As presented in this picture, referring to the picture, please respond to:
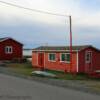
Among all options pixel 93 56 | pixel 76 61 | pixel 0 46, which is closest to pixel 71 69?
Answer: pixel 76 61

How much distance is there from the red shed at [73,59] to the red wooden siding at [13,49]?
1133 centimetres

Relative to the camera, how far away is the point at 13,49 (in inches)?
2506

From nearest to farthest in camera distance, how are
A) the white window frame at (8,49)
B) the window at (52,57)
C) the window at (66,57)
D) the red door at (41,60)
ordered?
the window at (66,57)
the window at (52,57)
the red door at (41,60)
the white window frame at (8,49)

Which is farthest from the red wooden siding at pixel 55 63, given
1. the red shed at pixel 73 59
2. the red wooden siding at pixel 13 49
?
the red wooden siding at pixel 13 49

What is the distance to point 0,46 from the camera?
62.4m

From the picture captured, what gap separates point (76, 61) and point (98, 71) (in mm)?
3621

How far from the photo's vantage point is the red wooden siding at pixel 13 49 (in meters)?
62.5

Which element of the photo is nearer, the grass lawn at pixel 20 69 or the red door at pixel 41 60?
the grass lawn at pixel 20 69

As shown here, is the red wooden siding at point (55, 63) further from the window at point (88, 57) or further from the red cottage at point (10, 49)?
the red cottage at point (10, 49)

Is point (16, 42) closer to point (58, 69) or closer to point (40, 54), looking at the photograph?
point (40, 54)

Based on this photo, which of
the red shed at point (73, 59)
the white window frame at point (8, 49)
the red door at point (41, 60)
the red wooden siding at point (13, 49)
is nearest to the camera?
the red shed at point (73, 59)

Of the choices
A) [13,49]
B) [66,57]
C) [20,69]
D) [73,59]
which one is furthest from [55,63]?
[13,49]

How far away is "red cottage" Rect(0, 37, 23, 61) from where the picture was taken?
62.5 metres

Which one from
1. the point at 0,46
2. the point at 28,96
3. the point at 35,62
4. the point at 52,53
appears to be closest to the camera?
the point at 28,96
